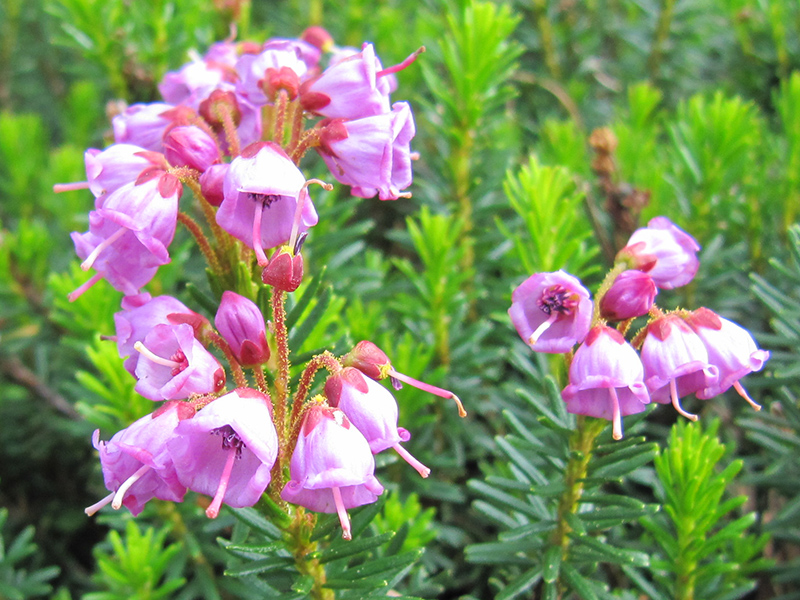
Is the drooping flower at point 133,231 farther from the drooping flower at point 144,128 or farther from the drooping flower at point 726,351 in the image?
the drooping flower at point 726,351

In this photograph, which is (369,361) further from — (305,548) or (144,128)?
(144,128)

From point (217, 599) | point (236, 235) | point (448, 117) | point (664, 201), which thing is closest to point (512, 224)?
point (448, 117)

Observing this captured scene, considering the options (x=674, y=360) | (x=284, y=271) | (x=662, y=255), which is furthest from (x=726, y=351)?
(x=284, y=271)

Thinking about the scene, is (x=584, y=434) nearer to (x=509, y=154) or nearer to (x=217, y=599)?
(x=217, y=599)

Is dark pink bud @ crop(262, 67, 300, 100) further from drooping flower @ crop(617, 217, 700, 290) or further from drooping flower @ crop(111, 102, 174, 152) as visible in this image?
drooping flower @ crop(617, 217, 700, 290)

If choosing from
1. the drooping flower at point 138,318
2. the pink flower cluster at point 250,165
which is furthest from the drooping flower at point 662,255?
the drooping flower at point 138,318

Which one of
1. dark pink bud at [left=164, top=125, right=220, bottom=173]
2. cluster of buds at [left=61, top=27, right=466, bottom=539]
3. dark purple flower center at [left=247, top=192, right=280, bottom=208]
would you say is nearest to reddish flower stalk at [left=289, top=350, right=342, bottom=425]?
cluster of buds at [left=61, top=27, right=466, bottom=539]
